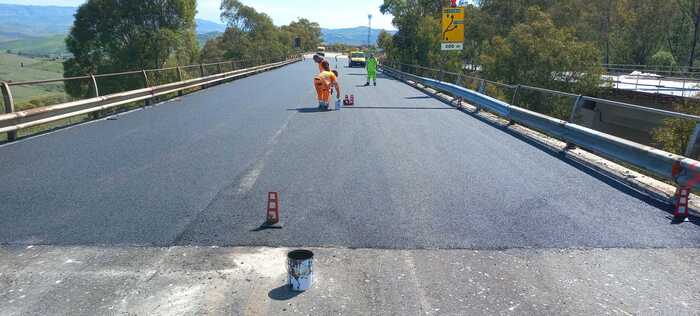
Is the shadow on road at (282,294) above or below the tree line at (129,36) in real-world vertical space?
below

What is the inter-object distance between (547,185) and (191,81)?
17.1 metres

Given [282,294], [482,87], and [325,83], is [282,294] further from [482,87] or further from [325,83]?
[482,87]

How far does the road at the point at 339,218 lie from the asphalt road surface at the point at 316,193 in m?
0.03

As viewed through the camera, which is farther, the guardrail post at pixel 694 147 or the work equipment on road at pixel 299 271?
the guardrail post at pixel 694 147

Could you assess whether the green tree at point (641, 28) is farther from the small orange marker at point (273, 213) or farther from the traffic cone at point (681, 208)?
the small orange marker at point (273, 213)

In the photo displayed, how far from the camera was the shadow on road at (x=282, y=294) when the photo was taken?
3.65 m

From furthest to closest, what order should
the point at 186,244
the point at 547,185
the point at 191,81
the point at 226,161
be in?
1. the point at 191,81
2. the point at 226,161
3. the point at 547,185
4. the point at 186,244

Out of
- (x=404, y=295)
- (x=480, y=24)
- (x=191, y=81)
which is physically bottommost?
(x=404, y=295)

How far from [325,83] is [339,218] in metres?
9.92

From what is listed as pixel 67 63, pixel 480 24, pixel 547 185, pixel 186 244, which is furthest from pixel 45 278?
pixel 480 24

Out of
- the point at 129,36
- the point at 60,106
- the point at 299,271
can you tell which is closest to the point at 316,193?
the point at 299,271

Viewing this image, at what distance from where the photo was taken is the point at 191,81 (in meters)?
20.4

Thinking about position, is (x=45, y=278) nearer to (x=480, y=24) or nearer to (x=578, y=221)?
(x=578, y=221)

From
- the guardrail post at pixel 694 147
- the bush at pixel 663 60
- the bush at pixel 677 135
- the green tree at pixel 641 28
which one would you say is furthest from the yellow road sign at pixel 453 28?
the green tree at pixel 641 28
